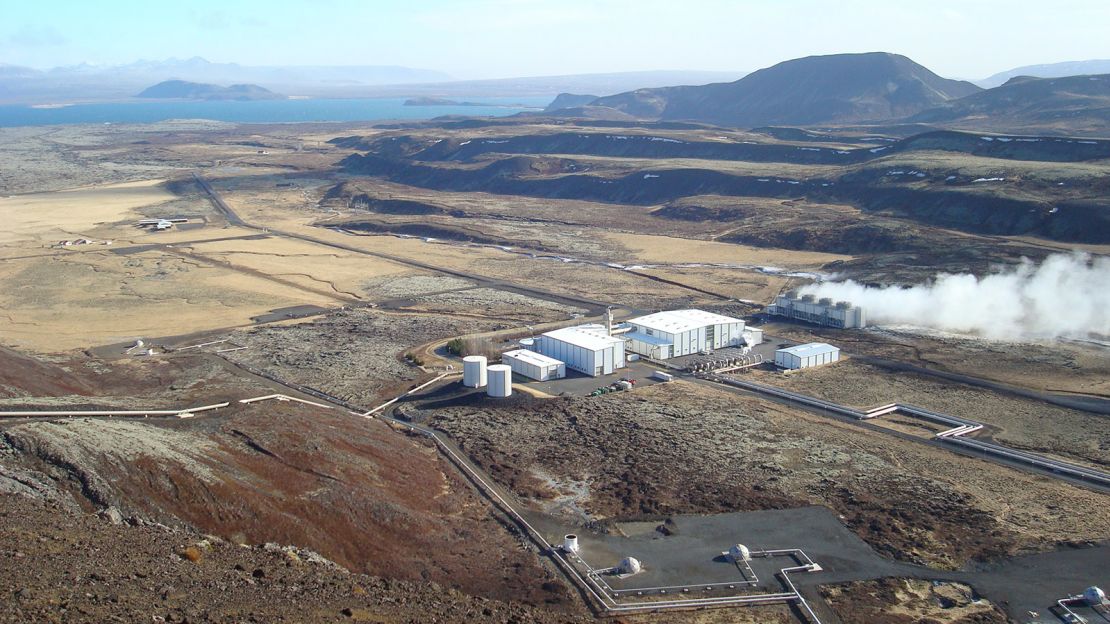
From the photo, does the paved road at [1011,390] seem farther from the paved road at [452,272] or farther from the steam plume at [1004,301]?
the paved road at [452,272]

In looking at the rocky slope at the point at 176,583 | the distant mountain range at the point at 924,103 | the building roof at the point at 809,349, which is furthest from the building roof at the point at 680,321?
the distant mountain range at the point at 924,103

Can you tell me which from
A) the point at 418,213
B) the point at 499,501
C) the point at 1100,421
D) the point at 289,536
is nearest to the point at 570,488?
the point at 499,501

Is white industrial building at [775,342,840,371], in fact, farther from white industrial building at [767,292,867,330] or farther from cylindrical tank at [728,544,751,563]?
cylindrical tank at [728,544,751,563]

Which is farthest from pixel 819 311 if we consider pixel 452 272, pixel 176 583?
pixel 176 583

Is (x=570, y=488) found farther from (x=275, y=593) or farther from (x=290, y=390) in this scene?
(x=290, y=390)

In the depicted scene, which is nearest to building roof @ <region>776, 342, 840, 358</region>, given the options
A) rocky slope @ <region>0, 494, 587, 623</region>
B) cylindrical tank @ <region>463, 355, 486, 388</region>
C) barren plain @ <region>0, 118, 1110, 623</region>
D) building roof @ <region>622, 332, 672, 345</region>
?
barren plain @ <region>0, 118, 1110, 623</region>

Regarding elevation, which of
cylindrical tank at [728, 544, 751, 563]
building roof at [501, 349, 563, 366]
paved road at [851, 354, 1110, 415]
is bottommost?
cylindrical tank at [728, 544, 751, 563]
